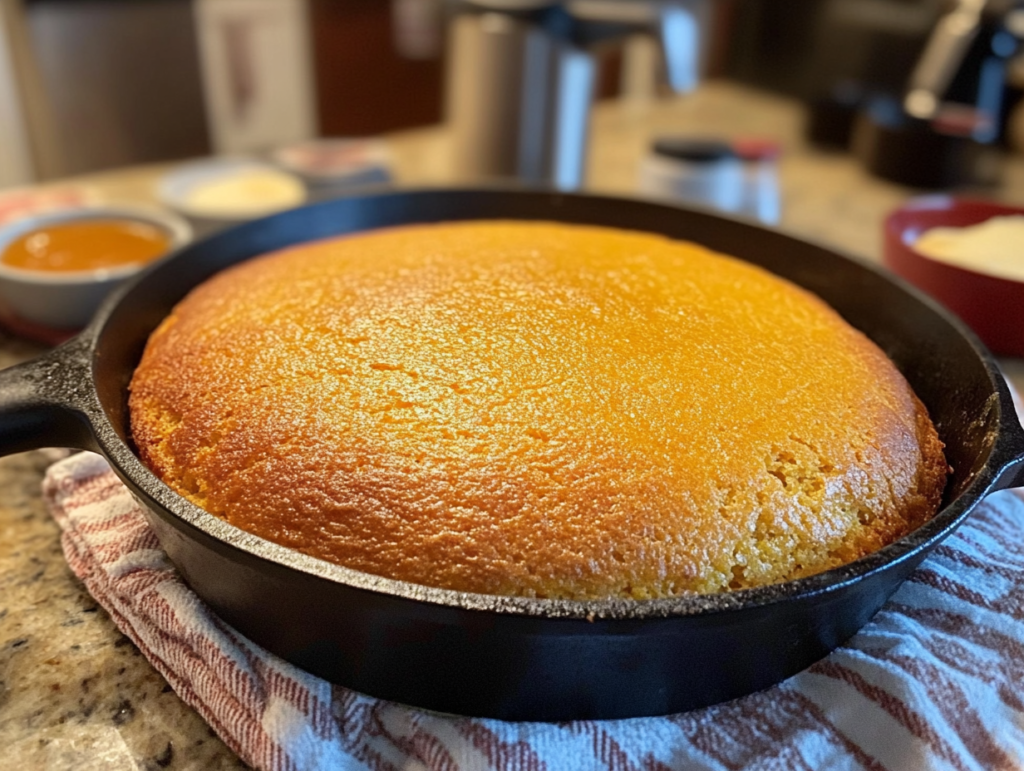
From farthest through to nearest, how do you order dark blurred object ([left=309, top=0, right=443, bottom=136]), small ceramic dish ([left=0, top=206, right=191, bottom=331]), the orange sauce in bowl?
dark blurred object ([left=309, top=0, right=443, bottom=136])
the orange sauce in bowl
small ceramic dish ([left=0, top=206, right=191, bottom=331])

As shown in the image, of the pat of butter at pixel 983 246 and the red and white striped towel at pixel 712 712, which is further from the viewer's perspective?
the pat of butter at pixel 983 246

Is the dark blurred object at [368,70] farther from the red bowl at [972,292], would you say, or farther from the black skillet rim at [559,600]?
the black skillet rim at [559,600]

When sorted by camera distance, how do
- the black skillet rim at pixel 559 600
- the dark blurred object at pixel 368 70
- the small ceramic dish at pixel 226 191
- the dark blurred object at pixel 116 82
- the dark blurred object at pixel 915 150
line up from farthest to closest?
the dark blurred object at pixel 368 70, the dark blurred object at pixel 116 82, the dark blurred object at pixel 915 150, the small ceramic dish at pixel 226 191, the black skillet rim at pixel 559 600

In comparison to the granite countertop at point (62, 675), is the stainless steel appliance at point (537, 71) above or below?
above

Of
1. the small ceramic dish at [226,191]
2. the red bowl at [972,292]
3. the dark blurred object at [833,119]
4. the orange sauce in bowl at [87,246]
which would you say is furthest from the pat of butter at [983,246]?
the orange sauce in bowl at [87,246]

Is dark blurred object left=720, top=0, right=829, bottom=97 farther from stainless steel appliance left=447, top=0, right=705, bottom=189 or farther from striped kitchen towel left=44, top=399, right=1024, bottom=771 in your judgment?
striped kitchen towel left=44, top=399, right=1024, bottom=771

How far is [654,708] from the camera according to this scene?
0.59m

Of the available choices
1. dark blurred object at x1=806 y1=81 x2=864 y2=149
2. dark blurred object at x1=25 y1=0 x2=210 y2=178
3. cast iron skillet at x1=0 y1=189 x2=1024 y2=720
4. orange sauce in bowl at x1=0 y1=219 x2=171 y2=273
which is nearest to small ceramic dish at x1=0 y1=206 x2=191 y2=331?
orange sauce in bowl at x1=0 y1=219 x2=171 y2=273

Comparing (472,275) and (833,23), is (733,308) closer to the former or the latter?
(472,275)

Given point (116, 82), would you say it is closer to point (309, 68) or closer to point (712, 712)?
point (309, 68)

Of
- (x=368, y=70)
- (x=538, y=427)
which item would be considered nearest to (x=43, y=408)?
(x=538, y=427)

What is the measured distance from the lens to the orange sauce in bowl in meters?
1.19

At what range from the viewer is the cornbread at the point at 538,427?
58 cm

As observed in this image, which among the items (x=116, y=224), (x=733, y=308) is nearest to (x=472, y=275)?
(x=733, y=308)
